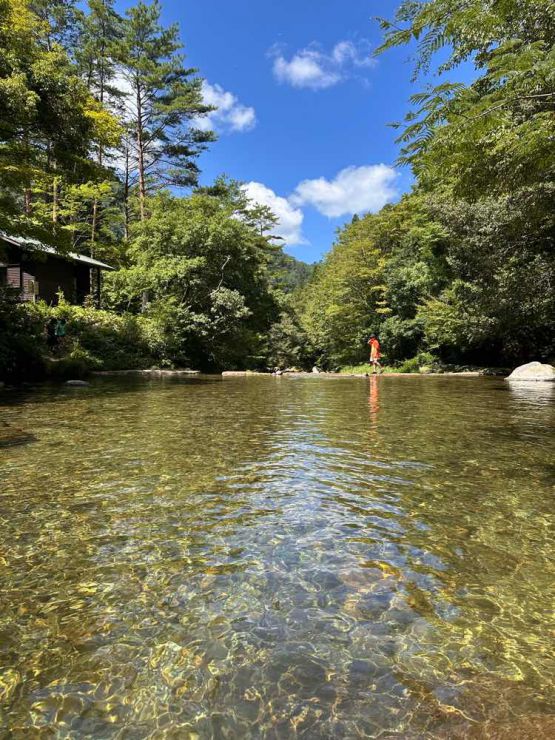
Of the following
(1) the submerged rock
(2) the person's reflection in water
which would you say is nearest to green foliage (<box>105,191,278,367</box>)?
(2) the person's reflection in water

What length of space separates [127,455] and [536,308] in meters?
21.3

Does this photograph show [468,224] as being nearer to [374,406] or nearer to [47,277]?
[374,406]

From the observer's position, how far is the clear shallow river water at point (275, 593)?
2.07 metres

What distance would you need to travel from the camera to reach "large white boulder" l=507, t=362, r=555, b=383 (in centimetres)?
1977

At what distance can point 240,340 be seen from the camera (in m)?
30.0

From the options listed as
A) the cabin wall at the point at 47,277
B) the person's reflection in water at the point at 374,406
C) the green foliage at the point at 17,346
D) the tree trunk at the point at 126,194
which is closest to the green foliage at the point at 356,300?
the tree trunk at the point at 126,194

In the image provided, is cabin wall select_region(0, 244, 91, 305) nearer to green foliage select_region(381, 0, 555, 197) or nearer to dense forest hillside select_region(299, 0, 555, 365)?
dense forest hillside select_region(299, 0, 555, 365)

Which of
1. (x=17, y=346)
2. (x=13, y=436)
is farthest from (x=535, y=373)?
(x=17, y=346)

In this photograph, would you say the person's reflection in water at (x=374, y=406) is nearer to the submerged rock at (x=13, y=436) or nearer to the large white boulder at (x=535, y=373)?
the submerged rock at (x=13, y=436)

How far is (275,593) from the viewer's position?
2.97 metres

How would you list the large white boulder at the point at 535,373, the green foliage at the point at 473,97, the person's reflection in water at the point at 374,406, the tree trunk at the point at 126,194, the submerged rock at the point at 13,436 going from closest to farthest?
1. the green foliage at the point at 473,97
2. the submerged rock at the point at 13,436
3. the person's reflection in water at the point at 374,406
4. the large white boulder at the point at 535,373
5. the tree trunk at the point at 126,194

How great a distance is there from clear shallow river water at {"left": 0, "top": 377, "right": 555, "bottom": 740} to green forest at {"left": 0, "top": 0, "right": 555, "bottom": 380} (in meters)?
4.15

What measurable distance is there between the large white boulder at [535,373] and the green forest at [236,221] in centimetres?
298

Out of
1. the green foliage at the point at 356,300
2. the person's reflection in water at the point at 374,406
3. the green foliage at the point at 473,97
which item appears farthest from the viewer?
the green foliage at the point at 356,300
